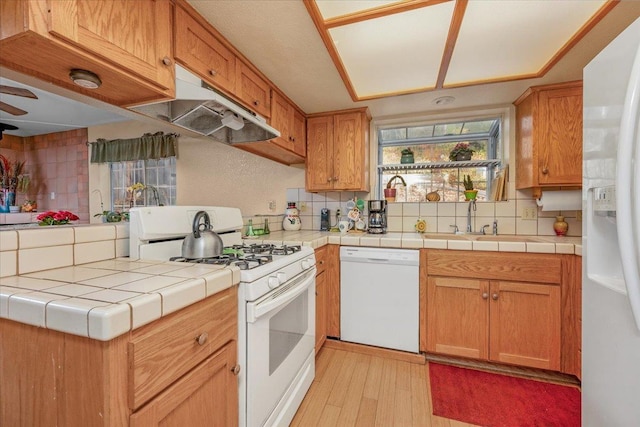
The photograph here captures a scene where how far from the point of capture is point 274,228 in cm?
264

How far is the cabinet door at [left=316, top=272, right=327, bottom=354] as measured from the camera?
1.98 metres

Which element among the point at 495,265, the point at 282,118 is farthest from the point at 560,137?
the point at 282,118

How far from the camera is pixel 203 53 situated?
1.33 m

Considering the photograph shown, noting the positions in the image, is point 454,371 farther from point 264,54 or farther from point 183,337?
point 264,54

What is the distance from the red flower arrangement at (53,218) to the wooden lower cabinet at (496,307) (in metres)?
2.09

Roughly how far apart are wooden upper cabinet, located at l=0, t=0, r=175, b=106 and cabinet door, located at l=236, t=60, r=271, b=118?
0.48 meters

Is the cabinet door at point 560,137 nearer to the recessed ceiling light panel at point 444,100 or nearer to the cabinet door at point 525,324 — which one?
the recessed ceiling light panel at point 444,100

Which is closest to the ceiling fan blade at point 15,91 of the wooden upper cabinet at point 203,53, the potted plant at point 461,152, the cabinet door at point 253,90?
the wooden upper cabinet at point 203,53

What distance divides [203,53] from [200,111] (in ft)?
0.89

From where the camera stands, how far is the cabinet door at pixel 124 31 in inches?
32.1

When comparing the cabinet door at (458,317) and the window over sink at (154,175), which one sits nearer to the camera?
the cabinet door at (458,317)

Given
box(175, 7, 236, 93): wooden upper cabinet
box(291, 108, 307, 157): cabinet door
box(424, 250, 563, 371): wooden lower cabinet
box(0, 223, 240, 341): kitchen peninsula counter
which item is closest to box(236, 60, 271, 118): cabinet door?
box(175, 7, 236, 93): wooden upper cabinet

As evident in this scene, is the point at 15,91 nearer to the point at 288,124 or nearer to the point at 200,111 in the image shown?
the point at 200,111

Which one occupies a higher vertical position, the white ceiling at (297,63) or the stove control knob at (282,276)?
the white ceiling at (297,63)
